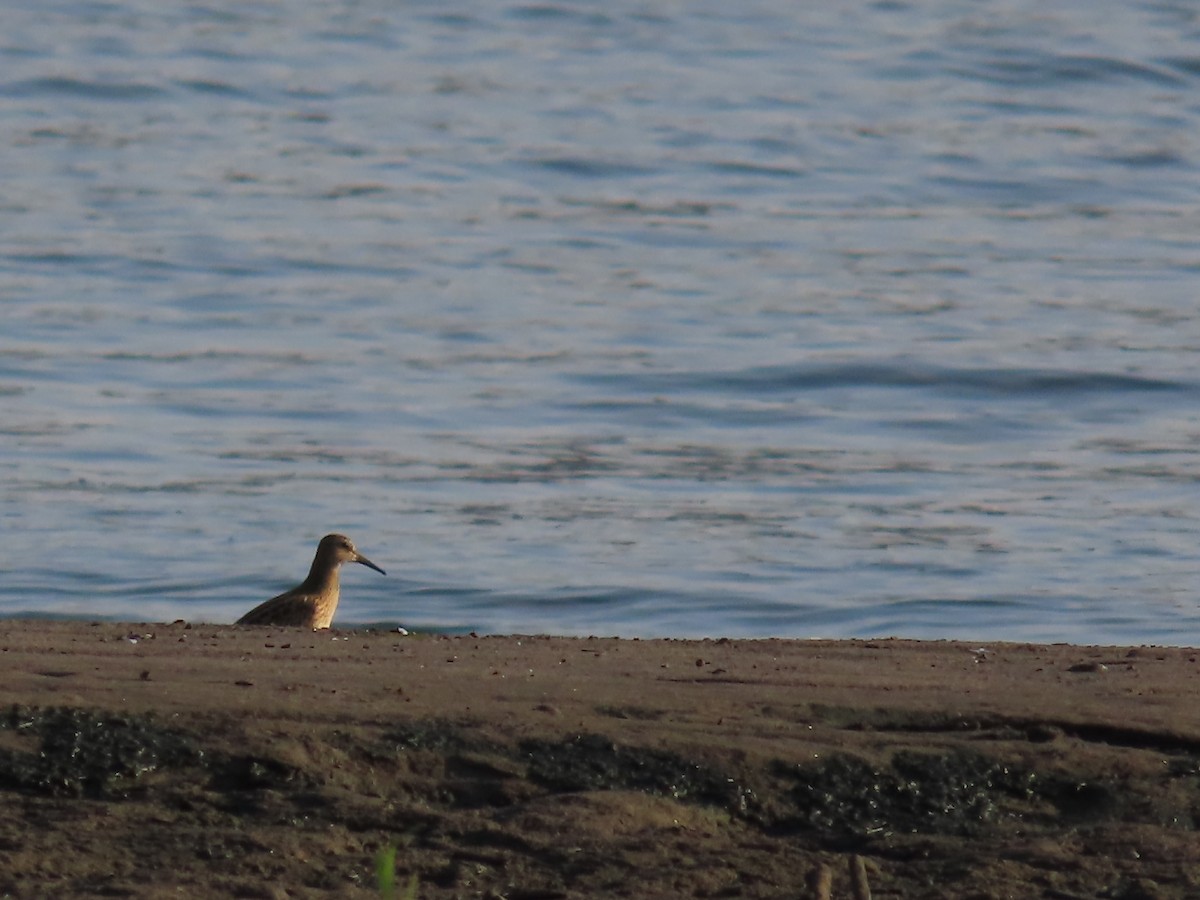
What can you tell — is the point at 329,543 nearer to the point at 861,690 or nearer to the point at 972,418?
the point at 861,690

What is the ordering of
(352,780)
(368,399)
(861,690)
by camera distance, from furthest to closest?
1. (368,399)
2. (861,690)
3. (352,780)

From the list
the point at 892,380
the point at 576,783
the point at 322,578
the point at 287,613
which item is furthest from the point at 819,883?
the point at 892,380

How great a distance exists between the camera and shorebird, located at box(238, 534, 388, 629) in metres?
9.65

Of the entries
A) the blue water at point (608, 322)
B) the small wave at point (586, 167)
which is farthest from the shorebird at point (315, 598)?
the small wave at point (586, 167)

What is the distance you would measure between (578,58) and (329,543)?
79.3ft

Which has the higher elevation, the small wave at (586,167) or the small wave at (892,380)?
the small wave at (586,167)

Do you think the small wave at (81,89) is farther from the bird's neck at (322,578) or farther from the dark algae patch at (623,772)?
the dark algae patch at (623,772)

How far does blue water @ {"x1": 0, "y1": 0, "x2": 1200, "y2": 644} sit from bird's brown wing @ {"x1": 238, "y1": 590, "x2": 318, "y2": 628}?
193 cm

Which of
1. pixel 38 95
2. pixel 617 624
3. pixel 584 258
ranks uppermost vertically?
pixel 38 95

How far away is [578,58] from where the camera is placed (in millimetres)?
34219

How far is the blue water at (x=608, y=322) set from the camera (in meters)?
12.8

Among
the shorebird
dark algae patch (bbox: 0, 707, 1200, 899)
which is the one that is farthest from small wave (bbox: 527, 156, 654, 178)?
dark algae patch (bbox: 0, 707, 1200, 899)

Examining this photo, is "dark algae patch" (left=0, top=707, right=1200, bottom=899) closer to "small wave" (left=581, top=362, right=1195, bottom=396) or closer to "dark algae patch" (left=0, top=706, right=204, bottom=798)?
"dark algae patch" (left=0, top=706, right=204, bottom=798)

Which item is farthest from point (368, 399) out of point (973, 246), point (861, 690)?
point (861, 690)
